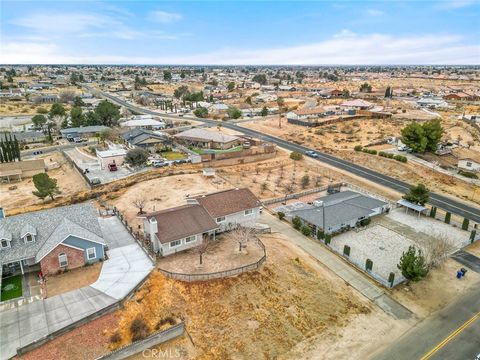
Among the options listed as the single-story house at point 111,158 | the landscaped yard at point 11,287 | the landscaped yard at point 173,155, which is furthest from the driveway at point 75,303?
the landscaped yard at point 173,155

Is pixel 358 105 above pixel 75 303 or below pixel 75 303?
above

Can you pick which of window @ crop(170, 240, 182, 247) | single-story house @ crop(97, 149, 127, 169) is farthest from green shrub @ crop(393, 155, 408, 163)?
single-story house @ crop(97, 149, 127, 169)

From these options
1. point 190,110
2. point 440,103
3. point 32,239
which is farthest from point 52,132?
point 440,103

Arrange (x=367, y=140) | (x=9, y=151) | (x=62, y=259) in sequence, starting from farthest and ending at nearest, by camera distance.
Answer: (x=367, y=140) → (x=9, y=151) → (x=62, y=259)

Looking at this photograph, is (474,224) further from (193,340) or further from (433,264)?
(193,340)

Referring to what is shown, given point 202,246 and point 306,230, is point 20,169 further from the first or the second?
point 306,230

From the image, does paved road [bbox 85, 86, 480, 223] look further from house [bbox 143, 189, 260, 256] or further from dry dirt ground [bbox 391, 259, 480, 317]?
house [bbox 143, 189, 260, 256]

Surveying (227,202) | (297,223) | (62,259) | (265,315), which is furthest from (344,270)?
(62,259)
